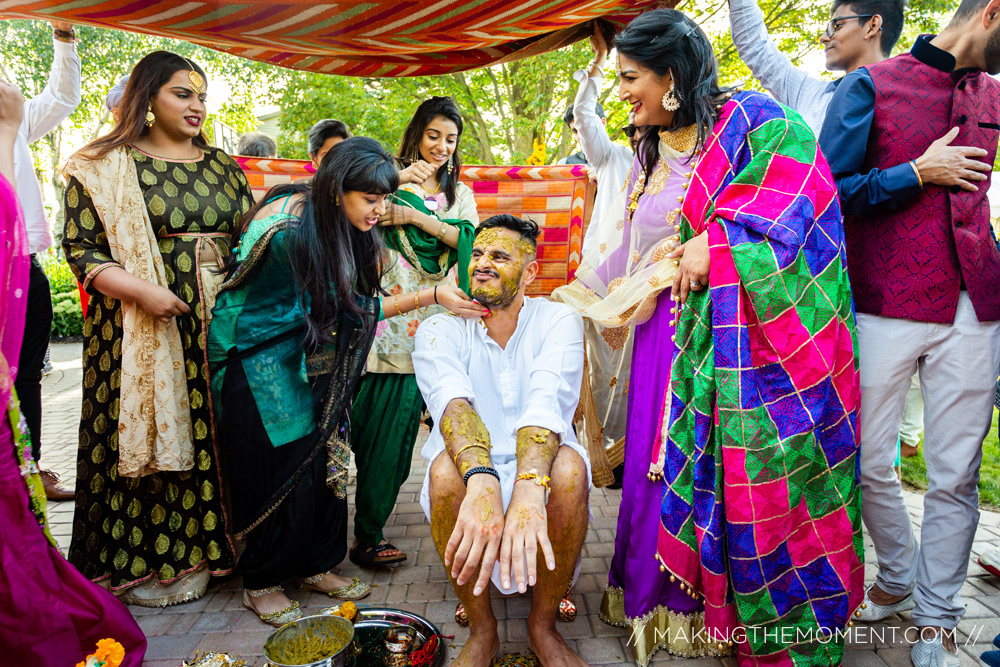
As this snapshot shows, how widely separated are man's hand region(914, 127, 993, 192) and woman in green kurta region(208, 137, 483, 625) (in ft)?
5.77

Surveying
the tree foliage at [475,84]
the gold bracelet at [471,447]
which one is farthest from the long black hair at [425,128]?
the tree foliage at [475,84]

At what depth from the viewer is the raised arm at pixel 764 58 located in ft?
10.1

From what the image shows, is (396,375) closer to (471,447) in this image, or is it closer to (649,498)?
(471,447)

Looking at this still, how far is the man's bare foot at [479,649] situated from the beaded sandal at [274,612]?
81 cm

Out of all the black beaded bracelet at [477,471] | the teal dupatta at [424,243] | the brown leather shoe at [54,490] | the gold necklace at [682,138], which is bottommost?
the brown leather shoe at [54,490]

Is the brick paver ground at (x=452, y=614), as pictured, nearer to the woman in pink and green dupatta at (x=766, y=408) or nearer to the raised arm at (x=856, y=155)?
the woman in pink and green dupatta at (x=766, y=408)

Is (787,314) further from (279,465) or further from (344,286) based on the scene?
(279,465)

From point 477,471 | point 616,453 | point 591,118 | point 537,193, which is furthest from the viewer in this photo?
point 537,193

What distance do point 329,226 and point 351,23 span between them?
908mm

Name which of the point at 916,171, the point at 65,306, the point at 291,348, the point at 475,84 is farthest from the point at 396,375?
the point at 65,306

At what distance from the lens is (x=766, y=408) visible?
2094 mm

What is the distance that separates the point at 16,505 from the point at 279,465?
89cm

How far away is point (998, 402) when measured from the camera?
234cm
